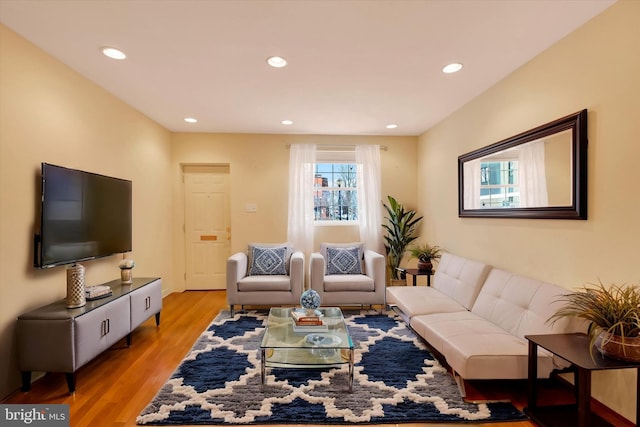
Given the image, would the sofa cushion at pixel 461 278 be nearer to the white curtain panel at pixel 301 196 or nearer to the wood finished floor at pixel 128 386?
the wood finished floor at pixel 128 386

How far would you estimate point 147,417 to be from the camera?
6.01 ft

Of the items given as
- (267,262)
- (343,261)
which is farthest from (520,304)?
(267,262)

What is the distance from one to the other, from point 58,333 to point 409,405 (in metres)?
2.35

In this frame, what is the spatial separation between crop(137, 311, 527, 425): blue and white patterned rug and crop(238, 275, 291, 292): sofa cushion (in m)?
0.84

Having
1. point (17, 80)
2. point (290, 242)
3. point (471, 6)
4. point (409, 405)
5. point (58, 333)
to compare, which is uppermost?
point (471, 6)

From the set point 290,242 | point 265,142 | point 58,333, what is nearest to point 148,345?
point 58,333

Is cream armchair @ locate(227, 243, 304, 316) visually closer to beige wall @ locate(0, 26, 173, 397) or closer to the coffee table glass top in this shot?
the coffee table glass top

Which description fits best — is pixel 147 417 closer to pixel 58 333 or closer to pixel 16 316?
pixel 58 333

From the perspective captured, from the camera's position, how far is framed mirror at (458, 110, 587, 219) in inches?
80.4

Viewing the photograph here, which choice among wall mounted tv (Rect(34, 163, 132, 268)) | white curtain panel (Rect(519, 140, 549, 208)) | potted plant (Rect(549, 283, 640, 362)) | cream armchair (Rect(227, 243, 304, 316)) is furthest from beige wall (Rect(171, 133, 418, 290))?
potted plant (Rect(549, 283, 640, 362))

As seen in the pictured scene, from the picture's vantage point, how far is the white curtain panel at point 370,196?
4664 millimetres

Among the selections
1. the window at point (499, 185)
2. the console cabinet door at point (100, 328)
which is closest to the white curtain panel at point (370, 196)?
the window at point (499, 185)

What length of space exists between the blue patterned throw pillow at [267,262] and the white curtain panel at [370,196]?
4.42ft

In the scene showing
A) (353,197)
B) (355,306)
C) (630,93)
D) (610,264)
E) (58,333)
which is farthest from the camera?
(353,197)
